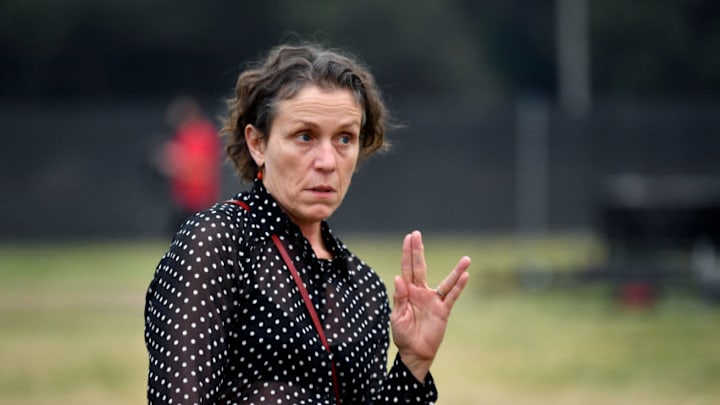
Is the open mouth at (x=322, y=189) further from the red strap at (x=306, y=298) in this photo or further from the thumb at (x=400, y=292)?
the thumb at (x=400, y=292)

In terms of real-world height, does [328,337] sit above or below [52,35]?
below

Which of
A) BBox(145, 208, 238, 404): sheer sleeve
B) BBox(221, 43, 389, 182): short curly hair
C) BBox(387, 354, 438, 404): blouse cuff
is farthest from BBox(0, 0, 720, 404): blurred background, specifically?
BBox(145, 208, 238, 404): sheer sleeve

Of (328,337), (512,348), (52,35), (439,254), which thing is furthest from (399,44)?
(328,337)

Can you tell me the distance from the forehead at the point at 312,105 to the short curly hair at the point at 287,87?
0.01 m

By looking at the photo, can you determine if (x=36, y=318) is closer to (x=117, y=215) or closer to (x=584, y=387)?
(x=584, y=387)

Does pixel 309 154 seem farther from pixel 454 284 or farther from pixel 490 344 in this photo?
pixel 490 344

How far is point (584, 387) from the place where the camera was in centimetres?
1052

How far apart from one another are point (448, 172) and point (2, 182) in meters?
9.20

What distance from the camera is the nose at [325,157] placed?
3537 millimetres

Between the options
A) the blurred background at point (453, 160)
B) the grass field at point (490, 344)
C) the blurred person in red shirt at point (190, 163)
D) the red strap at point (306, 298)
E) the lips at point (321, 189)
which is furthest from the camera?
the blurred person in red shirt at point (190, 163)

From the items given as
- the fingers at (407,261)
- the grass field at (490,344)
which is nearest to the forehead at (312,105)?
the fingers at (407,261)

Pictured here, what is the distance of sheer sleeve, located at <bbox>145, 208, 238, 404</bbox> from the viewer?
320 cm

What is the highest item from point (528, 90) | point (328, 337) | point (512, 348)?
point (528, 90)

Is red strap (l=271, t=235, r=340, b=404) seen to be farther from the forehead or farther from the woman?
the forehead
